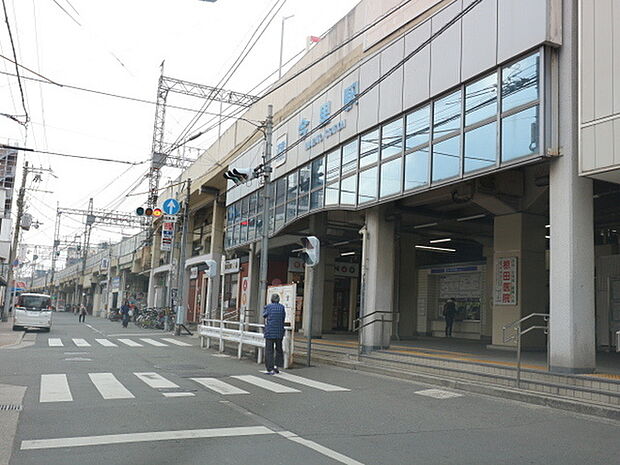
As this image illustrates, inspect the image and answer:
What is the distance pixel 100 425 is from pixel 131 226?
51.3m

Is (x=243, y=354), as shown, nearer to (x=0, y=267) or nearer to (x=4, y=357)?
(x=4, y=357)

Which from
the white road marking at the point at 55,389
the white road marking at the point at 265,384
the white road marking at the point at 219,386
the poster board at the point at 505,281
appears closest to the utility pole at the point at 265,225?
the white road marking at the point at 265,384

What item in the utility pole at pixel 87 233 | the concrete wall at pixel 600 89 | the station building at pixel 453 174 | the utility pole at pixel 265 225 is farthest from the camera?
the utility pole at pixel 87 233

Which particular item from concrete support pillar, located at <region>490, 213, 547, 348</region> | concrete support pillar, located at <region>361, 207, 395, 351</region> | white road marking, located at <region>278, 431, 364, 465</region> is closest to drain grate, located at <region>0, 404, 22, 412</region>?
white road marking, located at <region>278, 431, 364, 465</region>

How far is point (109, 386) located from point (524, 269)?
1093cm

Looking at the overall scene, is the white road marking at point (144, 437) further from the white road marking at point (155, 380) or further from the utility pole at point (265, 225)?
the utility pole at point (265, 225)

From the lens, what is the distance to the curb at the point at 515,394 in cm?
798

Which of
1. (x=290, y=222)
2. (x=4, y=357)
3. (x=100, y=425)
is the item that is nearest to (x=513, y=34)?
(x=100, y=425)

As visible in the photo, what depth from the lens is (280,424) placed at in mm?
7477

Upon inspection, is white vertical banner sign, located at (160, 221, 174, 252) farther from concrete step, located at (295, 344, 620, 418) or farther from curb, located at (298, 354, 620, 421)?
curb, located at (298, 354, 620, 421)

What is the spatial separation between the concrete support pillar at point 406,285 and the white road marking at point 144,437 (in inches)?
586

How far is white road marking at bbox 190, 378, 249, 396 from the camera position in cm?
1022

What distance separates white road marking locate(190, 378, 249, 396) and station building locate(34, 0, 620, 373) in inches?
198

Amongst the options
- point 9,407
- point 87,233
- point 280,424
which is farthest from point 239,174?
point 87,233
